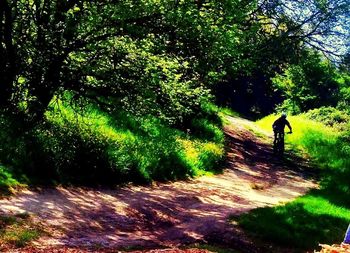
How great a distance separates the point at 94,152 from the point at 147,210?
2408 millimetres

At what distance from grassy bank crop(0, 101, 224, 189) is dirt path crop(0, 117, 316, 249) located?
54 cm

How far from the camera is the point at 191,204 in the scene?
38.6 ft

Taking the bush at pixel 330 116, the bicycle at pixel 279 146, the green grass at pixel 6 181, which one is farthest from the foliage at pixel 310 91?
the green grass at pixel 6 181

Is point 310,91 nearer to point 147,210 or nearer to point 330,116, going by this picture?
point 330,116

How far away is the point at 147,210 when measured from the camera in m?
10.6

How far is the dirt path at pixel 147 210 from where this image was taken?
859 centimetres

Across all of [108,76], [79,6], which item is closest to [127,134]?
[108,76]

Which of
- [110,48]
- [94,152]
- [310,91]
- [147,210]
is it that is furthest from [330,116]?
[147,210]

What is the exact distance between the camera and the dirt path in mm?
8586

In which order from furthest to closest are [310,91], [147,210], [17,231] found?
[310,91]
[147,210]
[17,231]

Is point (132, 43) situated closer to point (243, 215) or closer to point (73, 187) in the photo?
point (73, 187)

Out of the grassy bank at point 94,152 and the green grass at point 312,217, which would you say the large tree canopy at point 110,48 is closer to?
the grassy bank at point 94,152

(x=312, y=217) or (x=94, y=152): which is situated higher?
(x=94, y=152)

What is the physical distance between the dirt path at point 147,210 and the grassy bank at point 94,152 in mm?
540
